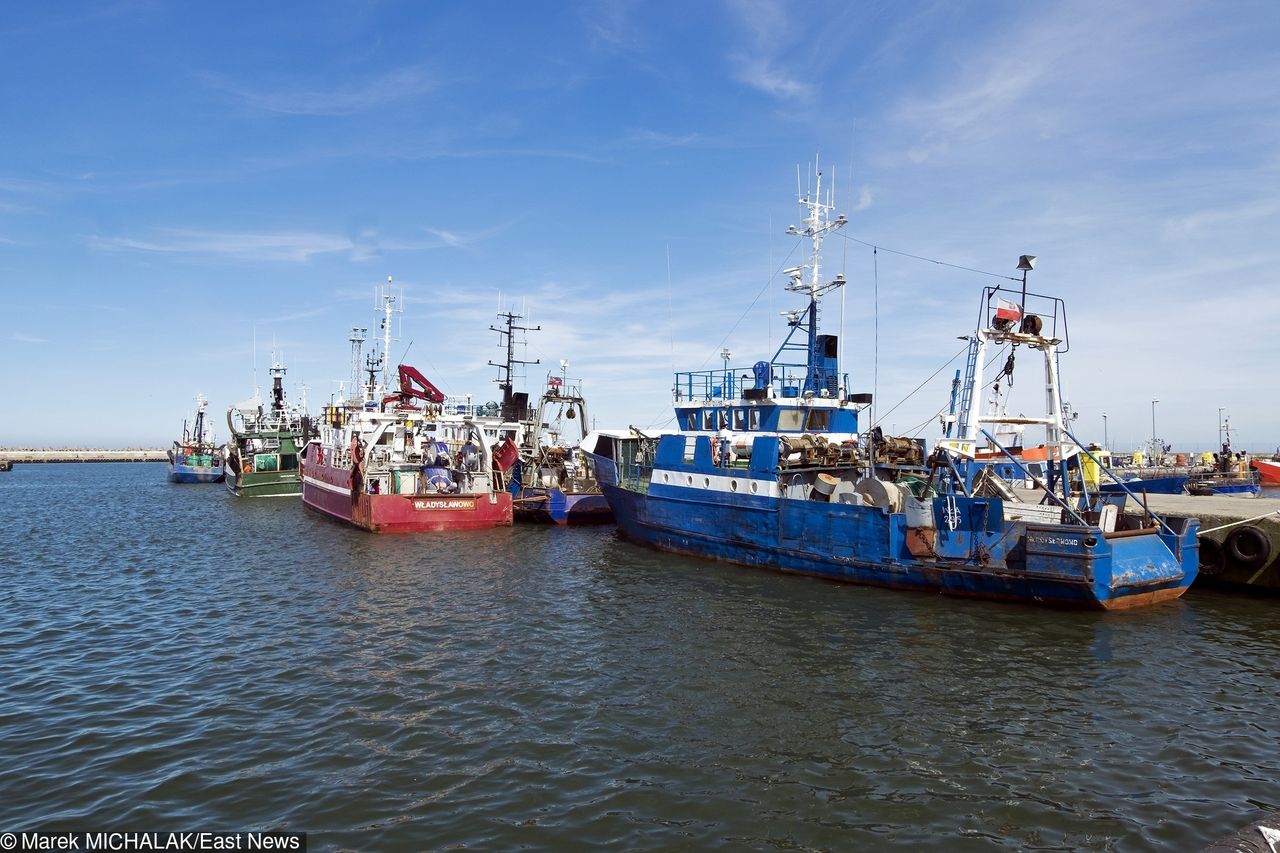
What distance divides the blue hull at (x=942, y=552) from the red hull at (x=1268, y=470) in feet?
158

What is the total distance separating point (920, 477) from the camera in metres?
20.7

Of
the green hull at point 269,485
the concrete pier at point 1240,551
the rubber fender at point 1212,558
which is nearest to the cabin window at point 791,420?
the concrete pier at point 1240,551

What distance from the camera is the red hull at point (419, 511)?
1115 inches

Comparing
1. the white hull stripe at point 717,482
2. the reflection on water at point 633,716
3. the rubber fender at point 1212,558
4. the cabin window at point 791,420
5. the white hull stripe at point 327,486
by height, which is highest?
the cabin window at point 791,420

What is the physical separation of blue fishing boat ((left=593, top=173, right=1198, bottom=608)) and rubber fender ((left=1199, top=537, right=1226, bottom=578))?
2081 millimetres

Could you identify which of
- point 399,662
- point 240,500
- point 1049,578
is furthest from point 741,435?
point 240,500

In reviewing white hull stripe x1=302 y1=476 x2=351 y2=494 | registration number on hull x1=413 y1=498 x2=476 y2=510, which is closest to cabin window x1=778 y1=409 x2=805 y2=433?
registration number on hull x1=413 y1=498 x2=476 y2=510

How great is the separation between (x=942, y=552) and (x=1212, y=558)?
8.60 metres

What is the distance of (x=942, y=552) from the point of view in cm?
1741

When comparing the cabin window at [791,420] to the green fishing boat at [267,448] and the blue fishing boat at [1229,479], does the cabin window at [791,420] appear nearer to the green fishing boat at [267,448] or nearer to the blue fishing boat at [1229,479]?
the blue fishing boat at [1229,479]

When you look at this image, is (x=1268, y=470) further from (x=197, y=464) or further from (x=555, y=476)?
(x=197, y=464)

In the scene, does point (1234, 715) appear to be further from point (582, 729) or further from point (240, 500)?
point (240, 500)

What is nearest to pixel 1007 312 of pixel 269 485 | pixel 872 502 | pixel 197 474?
pixel 872 502

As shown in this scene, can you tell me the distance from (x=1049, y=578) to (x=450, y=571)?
53.8ft
